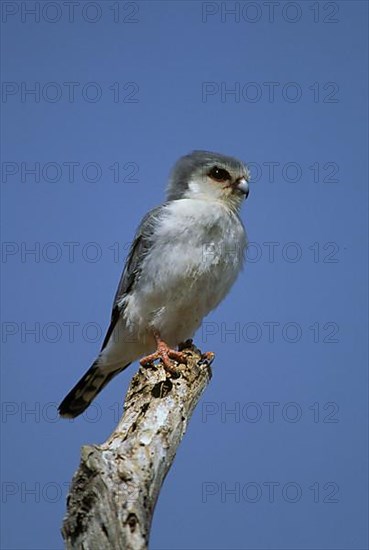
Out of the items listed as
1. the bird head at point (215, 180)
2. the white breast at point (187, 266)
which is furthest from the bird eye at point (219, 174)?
the white breast at point (187, 266)

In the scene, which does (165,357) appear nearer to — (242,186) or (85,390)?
(85,390)

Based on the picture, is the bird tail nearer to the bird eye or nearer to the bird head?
the bird head

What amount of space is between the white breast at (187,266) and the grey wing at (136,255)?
0.38 ft

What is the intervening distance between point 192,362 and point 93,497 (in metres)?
2.38

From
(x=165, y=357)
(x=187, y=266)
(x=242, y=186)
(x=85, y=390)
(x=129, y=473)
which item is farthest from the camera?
(x=85, y=390)

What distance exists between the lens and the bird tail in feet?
26.0

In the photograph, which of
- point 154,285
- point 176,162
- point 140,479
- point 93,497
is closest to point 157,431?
point 140,479

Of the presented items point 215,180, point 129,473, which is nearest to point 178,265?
point 215,180

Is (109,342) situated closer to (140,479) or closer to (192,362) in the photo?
(192,362)

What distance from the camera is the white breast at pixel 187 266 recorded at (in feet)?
22.7

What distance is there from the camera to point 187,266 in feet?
22.6

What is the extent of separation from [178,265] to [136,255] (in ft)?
2.29

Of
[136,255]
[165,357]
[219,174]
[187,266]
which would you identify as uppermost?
[219,174]

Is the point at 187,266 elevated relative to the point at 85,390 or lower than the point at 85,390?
elevated
